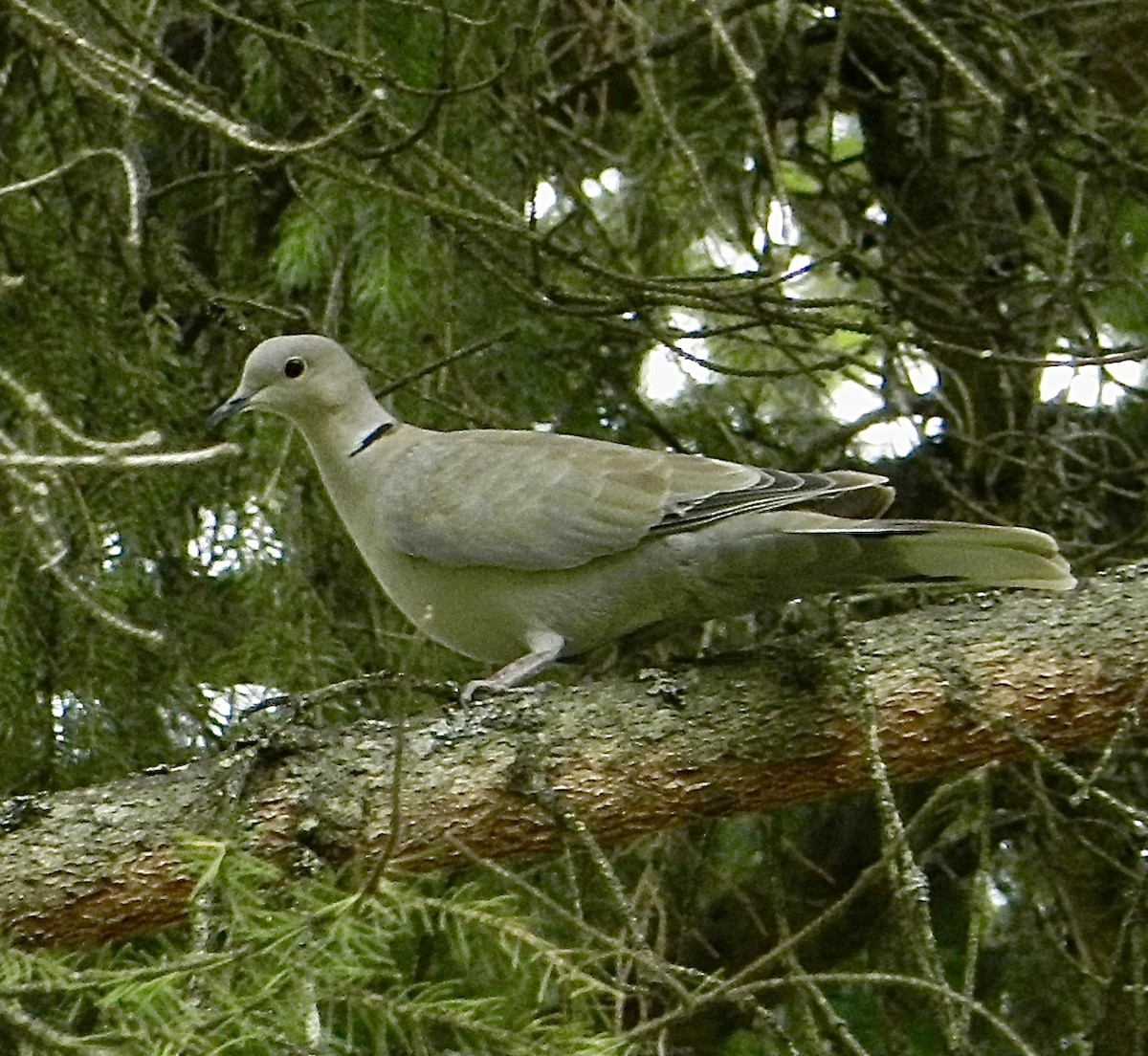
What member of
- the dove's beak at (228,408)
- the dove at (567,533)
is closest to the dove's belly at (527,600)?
the dove at (567,533)

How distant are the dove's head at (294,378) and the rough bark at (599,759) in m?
0.80

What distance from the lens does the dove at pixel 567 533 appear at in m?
2.40

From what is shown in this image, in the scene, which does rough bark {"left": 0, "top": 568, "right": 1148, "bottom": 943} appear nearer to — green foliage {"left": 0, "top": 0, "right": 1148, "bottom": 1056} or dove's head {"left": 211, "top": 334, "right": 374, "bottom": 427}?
green foliage {"left": 0, "top": 0, "right": 1148, "bottom": 1056}

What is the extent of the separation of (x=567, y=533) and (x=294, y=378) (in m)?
0.56

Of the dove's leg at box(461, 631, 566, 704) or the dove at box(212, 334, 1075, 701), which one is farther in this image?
the dove's leg at box(461, 631, 566, 704)

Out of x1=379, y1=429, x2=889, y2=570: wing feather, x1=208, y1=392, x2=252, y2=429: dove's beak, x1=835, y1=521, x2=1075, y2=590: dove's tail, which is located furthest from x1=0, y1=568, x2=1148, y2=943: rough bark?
x1=208, y1=392, x2=252, y2=429: dove's beak

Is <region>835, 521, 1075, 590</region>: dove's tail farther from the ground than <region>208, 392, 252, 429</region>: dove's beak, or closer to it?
closer to it

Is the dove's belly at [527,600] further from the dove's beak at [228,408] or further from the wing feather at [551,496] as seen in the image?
the dove's beak at [228,408]

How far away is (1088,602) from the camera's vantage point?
2221 mm

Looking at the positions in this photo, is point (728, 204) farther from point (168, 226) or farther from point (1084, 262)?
point (168, 226)

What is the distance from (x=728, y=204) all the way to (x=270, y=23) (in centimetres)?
116

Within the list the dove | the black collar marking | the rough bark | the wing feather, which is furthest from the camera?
the black collar marking

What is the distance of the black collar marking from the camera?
2.93 m

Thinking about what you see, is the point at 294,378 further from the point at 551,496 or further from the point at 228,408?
the point at 551,496
